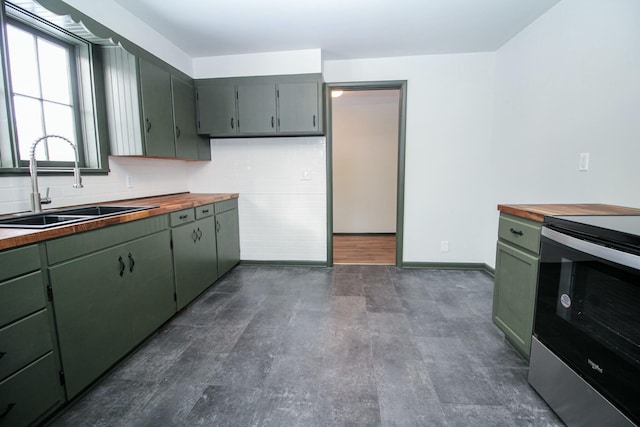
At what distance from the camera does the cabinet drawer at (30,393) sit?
45.1 inches

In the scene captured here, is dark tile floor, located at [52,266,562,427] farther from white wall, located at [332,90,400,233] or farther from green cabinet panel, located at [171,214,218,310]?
white wall, located at [332,90,400,233]

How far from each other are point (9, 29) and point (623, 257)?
3.32 meters

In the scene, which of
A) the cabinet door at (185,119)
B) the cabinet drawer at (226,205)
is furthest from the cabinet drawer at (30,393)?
the cabinet door at (185,119)

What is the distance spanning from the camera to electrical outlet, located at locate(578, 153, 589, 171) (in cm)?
197

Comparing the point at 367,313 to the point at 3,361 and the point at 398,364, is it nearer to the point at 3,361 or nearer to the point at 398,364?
the point at 398,364

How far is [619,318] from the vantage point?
1.10m

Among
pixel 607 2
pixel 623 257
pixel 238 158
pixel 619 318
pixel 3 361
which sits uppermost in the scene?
pixel 607 2

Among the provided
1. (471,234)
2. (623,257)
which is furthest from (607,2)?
(471,234)

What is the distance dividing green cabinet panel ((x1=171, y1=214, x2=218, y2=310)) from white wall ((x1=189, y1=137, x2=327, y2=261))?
2.47ft

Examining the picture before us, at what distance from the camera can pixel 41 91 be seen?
194cm

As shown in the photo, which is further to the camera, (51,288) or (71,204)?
(71,204)

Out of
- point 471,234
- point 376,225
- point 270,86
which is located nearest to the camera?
point 270,86

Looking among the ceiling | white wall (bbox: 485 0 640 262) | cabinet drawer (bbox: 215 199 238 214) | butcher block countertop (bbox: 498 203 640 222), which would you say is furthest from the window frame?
white wall (bbox: 485 0 640 262)

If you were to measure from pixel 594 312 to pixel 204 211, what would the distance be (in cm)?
278
